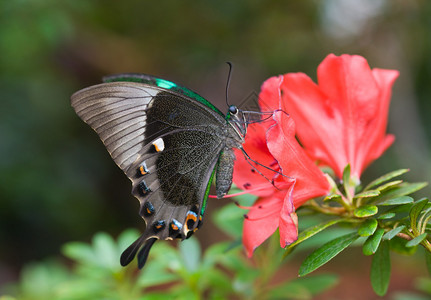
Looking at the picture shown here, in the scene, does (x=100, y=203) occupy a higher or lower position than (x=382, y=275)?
lower

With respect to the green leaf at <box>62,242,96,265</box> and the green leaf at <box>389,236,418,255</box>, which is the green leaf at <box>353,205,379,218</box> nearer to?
the green leaf at <box>389,236,418,255</box>

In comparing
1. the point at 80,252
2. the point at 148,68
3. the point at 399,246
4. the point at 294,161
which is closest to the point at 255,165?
the point at 294,161

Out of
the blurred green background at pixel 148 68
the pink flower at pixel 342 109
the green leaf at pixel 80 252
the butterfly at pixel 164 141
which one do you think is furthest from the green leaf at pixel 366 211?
the blurred green background at pixel 148 68

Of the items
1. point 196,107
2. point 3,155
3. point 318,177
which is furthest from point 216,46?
point 318,177

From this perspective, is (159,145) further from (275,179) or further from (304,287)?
(304,287)

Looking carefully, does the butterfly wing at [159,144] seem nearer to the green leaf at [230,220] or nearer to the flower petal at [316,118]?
the green leaf at [230,220]

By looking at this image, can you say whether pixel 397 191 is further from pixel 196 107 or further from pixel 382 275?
pixel 196 107
